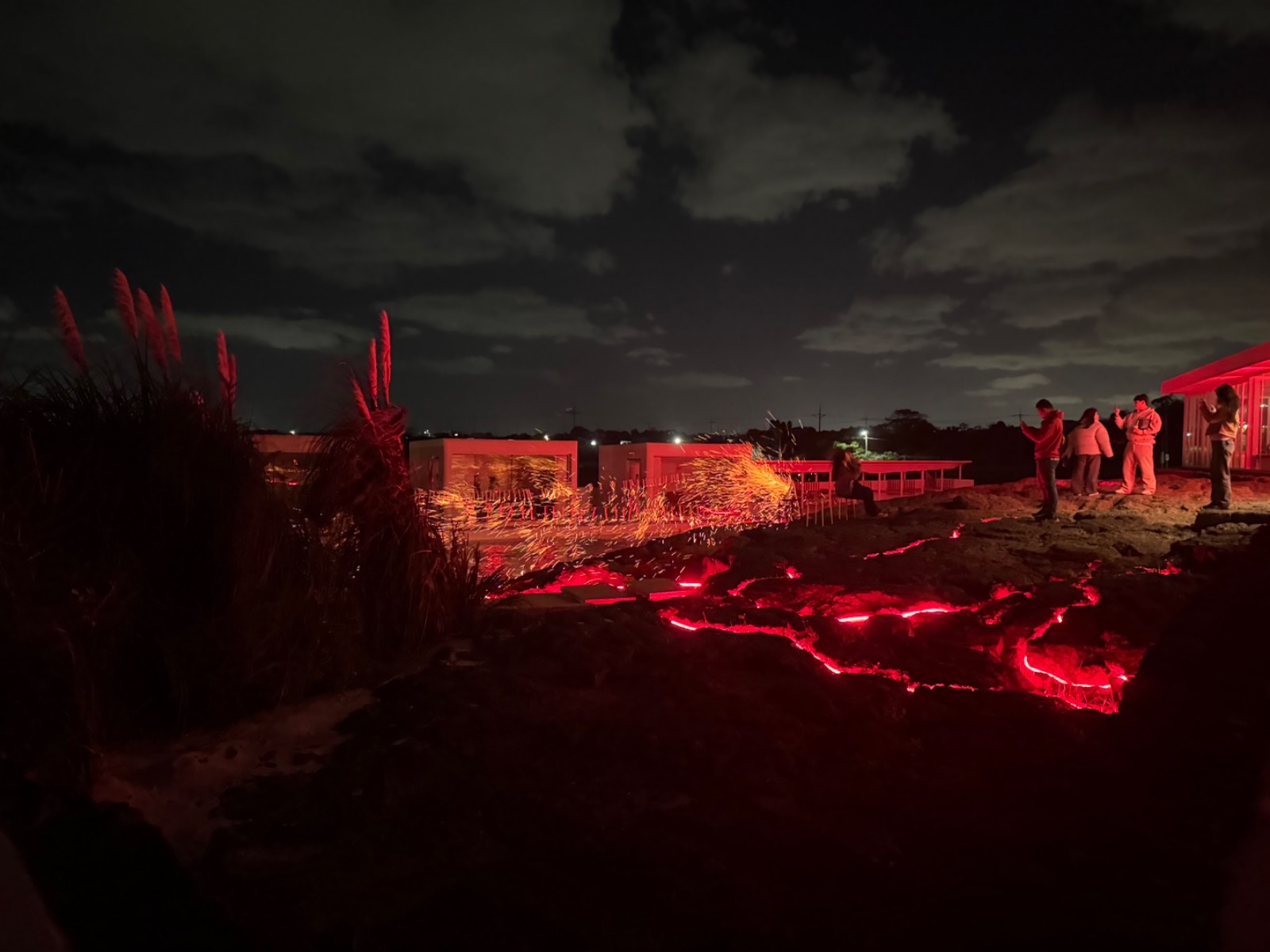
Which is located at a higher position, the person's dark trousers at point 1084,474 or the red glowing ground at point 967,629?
the person's dark trousers at point 1084,474

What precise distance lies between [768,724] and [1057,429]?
7.45 meters

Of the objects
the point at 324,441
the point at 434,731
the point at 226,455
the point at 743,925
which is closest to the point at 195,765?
the point at 434,731

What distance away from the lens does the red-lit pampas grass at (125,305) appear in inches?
167

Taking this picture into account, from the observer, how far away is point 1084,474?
11.7 meters

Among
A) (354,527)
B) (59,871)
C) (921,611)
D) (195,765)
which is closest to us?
(59,871)

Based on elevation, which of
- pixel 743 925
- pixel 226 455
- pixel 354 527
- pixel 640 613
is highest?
pixel 226 455

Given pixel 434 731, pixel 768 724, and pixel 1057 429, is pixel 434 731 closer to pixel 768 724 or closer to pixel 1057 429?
pixel 768 724

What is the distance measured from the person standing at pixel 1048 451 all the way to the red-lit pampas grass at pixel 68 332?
953cm

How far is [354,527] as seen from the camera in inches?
192

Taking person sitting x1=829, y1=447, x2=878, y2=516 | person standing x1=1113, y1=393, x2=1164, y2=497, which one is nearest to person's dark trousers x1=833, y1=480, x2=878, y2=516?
person sitting x1=829, y1=447, x2=878, y2=516

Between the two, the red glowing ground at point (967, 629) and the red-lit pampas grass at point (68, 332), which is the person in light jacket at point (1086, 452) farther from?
the red-lit pampas grass at point (68, 332)

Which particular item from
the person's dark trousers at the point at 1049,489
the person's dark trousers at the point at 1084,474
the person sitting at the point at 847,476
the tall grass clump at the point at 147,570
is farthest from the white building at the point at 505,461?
the tall grass clump at the point at 147,570

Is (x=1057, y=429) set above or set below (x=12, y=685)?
above

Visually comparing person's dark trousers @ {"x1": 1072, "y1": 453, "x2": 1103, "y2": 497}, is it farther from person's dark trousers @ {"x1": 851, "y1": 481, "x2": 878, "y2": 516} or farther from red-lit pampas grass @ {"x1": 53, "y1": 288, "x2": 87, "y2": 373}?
red-lit pampas grass @ {"x1": 53, "y1": 288, "x2": 87, "y2": 373}
